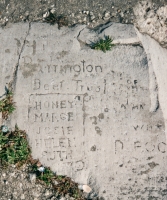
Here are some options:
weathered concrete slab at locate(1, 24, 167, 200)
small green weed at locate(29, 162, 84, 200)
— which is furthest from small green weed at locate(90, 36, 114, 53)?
small green weed at locate(29, 162, 84, 200)

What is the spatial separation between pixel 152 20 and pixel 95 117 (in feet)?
5.39

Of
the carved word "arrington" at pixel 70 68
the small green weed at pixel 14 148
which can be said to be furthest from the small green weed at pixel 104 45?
the small green weed at pixel 14 148

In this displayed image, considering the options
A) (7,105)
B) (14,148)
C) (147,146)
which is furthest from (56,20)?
(147,146)

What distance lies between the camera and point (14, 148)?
3963 millimetres

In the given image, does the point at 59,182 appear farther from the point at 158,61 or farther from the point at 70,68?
the point at 158,61

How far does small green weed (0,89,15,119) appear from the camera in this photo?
401 cm

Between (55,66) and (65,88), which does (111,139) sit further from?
(55,66)

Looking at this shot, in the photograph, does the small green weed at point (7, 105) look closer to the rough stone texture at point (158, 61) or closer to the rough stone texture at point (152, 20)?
the rough stone texture at point (158, 61)

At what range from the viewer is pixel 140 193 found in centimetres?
394

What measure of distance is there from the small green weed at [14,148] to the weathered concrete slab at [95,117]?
0.30 ft

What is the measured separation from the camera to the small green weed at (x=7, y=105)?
4.01 meters

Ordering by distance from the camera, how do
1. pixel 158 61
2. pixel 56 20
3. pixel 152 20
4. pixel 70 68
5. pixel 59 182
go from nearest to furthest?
pixel 59 182 → pixel 70 68 → pixel 158 61 → pixel 56 20 → pixel 152 20

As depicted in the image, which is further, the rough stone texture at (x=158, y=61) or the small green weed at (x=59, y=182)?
the rough stone texture at (x=158, y=61)

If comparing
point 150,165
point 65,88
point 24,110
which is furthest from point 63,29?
point 150,165
